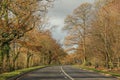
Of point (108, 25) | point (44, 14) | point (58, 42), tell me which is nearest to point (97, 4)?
point (108, 25)

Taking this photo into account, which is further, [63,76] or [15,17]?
[63,76]

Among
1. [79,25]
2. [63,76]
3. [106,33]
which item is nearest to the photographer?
[63,76]

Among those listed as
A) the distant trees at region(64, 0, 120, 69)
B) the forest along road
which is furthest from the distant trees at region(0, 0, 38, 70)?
the distant trees at region(64, 0, 120, 69)

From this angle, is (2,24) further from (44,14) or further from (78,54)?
(78,54)

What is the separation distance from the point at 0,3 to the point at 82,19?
5630 centimetres

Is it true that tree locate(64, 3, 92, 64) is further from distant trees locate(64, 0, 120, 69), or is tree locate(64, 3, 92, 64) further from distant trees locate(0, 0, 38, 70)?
distant trees locate(0, 0, 38, 70)

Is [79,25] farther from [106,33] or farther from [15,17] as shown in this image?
[15,17]

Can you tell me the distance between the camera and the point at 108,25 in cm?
5819

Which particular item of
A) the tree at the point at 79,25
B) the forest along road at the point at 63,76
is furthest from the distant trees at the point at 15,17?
the tree at the point at 79,25

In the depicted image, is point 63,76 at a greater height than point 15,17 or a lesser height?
lesser

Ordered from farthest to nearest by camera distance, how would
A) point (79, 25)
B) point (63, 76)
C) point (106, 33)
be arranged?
1. point (79, 25)
2. point (106, 33)
3. point (63, 76)

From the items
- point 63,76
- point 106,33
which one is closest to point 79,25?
point 106,33

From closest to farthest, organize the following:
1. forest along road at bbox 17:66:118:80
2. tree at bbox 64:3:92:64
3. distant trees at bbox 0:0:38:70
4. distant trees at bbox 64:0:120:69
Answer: distant trees at bbox 0:0:38:70 → forest along road at bbox 17:66:118:80 → distant trees at bbox 64:0:120:69 → tree at bbox 64:3:92:64

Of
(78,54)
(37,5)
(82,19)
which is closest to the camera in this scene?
(37,5)
